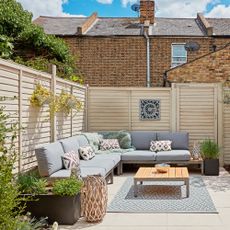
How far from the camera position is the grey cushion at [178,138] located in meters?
10.8

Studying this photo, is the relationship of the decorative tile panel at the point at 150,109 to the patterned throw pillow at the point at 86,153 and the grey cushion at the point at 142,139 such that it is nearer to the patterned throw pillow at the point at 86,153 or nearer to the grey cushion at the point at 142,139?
the grey cushion at the point at 142,139

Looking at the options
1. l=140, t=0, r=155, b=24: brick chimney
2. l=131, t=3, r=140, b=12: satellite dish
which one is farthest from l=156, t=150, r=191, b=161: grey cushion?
l=131, t=3, r=140, b=12: satellite dish

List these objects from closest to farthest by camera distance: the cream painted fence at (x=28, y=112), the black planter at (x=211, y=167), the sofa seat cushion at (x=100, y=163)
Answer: the cream painted fence at (x=28, y=112) → the sofa seat cushion at (x=100, y=163) → the black planter at (x=211, y=167)

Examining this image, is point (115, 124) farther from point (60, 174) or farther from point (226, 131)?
point (60, 174)

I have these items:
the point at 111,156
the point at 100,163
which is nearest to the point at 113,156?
the point at 111,156

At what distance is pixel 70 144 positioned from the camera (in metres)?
8.43

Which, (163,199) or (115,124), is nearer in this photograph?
(163,199)

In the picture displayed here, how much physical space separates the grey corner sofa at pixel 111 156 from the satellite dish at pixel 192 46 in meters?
5.76

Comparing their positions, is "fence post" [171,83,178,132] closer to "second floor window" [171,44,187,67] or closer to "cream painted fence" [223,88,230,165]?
"cream painted fence" [223,88,230,165]

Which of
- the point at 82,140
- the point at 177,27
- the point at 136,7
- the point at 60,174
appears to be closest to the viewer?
the point at 60,174

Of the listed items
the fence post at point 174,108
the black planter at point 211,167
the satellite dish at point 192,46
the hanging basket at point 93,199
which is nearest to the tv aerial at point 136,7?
the satellite dish at point 192,46

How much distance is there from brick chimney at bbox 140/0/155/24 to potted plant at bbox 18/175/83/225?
13148mm

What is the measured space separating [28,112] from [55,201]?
1.85 metres

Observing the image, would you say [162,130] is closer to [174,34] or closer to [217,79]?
[217,79]
